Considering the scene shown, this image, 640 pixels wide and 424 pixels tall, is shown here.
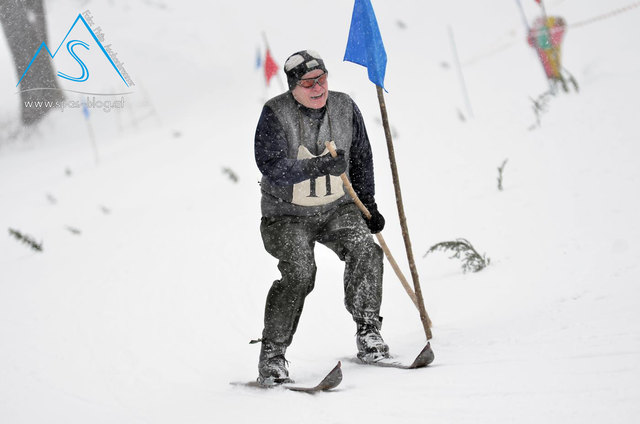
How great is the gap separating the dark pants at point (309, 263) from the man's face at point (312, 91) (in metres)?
0.50

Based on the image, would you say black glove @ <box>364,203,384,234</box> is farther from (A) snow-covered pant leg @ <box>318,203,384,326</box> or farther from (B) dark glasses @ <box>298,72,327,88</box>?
(B) dark glasses @ <box>298,72,327,88</box>

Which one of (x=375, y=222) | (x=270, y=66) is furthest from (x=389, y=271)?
(x=270, y=66)

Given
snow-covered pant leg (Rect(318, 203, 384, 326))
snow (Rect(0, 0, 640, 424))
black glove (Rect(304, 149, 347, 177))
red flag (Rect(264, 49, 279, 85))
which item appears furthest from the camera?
red flag (Rect(264, 49, 279, 85))

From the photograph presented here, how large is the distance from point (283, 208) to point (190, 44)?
15696 mm

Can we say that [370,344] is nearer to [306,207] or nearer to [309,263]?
[309,263]

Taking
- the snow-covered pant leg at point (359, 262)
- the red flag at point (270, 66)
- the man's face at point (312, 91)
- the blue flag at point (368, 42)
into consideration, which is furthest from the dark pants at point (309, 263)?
the red flag at point (270, 66)

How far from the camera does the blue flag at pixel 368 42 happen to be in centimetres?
315

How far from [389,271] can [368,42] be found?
2.38 meters

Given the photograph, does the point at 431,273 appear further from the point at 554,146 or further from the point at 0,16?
the point at 0,16

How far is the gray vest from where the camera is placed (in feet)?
9.68

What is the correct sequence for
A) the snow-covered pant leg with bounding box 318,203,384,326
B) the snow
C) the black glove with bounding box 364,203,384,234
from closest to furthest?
the snow
the snow-covered pant leg with bounding box 318,203,384,326
the black glove with bounding box 364,203,384,234

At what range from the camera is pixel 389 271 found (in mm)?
5180

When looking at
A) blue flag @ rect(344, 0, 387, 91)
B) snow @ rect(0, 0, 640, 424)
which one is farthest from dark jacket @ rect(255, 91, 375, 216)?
snow @ rect(0, 0, 640, 424)

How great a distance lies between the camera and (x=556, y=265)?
384 centimetres
